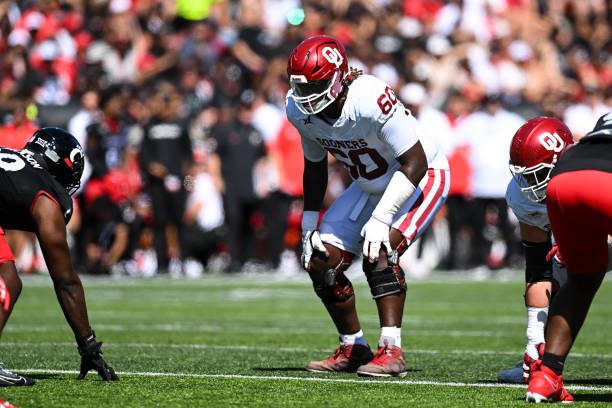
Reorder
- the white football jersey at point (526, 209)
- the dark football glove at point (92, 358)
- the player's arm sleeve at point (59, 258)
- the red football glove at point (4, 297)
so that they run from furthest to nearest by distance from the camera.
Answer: the white football jersey at point (526, 209), the dark football glove at point (92, 358), the player's arm sleeve at point (59, 258), the red football glove at point (4, 297)

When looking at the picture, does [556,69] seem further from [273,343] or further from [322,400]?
[322,400]

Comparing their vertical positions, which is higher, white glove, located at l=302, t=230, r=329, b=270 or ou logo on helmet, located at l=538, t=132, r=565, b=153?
ou logo on helmet, located at l=538, t=132, r=565, b=153

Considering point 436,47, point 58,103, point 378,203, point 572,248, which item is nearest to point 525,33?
point 436,47

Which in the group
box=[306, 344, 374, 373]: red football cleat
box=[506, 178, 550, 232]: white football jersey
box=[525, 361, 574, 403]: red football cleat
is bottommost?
box=[306, 344, 374, 373]: red football cleat

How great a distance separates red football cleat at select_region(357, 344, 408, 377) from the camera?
22.8 feet

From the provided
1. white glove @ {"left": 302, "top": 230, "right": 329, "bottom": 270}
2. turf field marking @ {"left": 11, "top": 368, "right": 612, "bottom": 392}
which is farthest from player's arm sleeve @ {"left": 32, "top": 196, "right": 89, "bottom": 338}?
white glove @ {"left": 302, "top": 230, "right": 329, "bottom": 270}

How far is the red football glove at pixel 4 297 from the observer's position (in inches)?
218

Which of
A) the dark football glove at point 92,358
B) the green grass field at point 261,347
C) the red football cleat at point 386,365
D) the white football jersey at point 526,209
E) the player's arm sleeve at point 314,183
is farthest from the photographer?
the player's arm sleeve at point 314,183

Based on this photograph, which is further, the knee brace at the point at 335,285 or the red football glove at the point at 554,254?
the knee brace at the point at 335,285

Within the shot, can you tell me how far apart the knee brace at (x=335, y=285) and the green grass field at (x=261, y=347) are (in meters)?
0.47

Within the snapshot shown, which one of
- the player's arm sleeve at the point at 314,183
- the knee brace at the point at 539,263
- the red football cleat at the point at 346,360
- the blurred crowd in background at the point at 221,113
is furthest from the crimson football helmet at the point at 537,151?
the blurred crowd in background at the point at 221,113

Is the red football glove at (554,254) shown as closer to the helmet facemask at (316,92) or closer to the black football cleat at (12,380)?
the helmet facemask at (316,92)

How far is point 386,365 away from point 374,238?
0.69m

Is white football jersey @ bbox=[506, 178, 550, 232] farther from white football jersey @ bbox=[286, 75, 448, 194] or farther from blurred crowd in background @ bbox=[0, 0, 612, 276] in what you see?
blurred crowd in background @ bbox=[0, 0, 612, 276]
